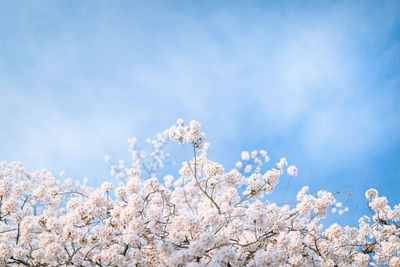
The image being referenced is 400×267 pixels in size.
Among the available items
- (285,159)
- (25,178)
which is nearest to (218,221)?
(285,159)

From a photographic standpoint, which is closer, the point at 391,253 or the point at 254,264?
the point at 254,264

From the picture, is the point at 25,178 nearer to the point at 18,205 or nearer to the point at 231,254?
the point at 18,205

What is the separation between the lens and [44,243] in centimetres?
484

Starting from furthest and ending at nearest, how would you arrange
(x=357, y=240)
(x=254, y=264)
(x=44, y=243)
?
1. (x=357, y=240)
2. (x=44, y=243)
3. (x=254, y=264)

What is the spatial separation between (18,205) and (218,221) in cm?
498

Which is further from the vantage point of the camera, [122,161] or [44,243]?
[122,161]

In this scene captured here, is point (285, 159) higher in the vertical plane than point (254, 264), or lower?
higher

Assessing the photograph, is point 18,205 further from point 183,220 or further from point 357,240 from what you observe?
point 357,240

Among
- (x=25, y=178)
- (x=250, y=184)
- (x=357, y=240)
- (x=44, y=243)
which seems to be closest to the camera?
(x=44, y=243)

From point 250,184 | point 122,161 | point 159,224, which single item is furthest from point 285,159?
point 122,161

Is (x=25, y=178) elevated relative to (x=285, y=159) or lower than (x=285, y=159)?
elevated

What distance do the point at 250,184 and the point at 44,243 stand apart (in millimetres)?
4186

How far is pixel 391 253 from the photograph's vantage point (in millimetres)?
6391

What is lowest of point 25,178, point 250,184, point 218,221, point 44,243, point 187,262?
point 187,262
